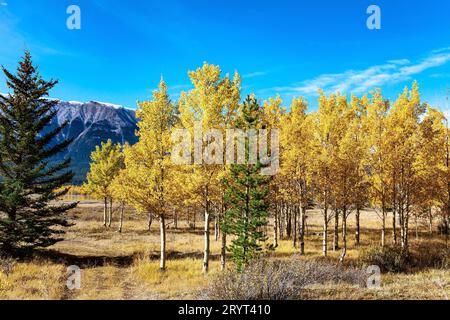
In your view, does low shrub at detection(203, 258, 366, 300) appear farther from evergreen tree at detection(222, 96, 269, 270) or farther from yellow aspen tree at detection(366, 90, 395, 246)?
yellow aspen tree at detection(366, 90, 395, 246)

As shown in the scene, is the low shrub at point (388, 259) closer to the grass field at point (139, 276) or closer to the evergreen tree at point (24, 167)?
the grass field at point (139, 276)

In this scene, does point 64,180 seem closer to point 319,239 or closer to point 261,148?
point 261,148

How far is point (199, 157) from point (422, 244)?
22.9 meters

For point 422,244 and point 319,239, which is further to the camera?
point 319,239

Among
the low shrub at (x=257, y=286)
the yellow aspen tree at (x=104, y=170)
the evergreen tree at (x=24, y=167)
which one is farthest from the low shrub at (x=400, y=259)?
the yellow aspen tree at (x=104, y=170)

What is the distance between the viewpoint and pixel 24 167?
18.9 m

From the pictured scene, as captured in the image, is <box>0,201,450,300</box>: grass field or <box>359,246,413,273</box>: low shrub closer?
<box>0,201,450,300</box>: grass field

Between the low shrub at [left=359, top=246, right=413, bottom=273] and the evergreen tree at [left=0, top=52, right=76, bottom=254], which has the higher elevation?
the evergreen tree at [left=0, top=52, right=76, bottom=254]

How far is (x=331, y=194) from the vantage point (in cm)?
2002

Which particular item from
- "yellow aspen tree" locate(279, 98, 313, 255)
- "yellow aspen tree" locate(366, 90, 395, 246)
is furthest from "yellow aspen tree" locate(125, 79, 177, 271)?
"yellow aspen tree" locate(366, 90, 395, 246)

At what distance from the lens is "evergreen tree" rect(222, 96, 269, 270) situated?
15336 mm

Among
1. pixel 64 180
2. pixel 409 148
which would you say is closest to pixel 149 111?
pixel 64 180

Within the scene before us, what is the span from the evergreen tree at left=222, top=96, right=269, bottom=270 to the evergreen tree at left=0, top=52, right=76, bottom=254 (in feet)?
38.7
